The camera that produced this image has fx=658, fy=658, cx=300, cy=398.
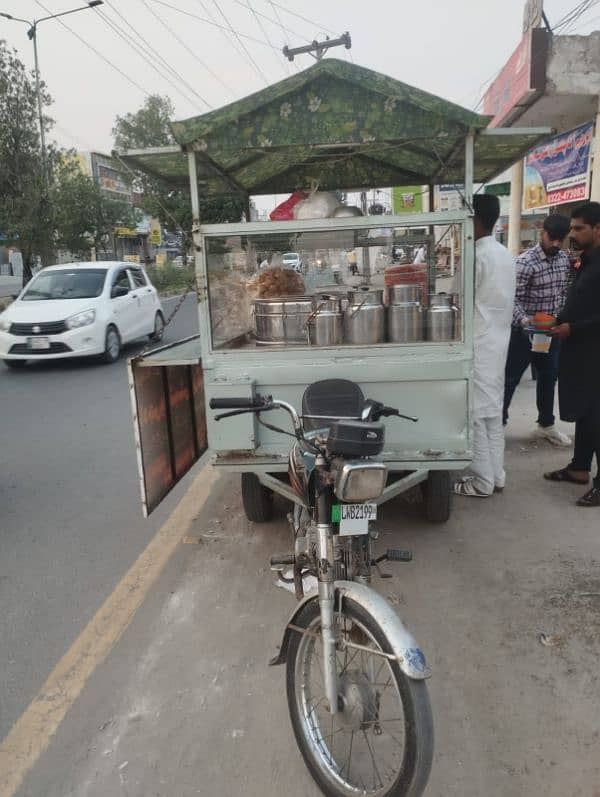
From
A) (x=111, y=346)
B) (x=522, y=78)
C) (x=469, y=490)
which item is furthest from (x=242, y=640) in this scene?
(x=522, y=78)

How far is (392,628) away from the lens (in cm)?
202

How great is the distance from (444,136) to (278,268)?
67.8 inches

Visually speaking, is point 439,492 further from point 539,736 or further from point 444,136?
point 444,136

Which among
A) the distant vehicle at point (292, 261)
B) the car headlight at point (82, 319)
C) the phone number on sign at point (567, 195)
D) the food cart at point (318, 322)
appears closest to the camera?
the food cart at point (318, 322)

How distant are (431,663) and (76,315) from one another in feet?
29.2

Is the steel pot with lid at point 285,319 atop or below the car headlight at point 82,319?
atop

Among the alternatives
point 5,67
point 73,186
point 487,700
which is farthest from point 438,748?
point 73,186

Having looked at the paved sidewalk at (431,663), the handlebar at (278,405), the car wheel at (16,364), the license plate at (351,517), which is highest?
the handlebar at (278,405)

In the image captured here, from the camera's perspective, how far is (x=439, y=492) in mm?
4188

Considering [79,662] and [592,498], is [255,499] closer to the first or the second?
[79,662]

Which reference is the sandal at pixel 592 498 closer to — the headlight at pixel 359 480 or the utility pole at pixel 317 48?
the headlight at pixel 359 480

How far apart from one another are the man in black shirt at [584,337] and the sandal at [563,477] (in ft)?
1.04

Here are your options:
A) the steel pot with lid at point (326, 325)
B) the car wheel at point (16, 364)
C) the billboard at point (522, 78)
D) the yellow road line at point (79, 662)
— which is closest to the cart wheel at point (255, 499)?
the yellow road line at point (79, 662)

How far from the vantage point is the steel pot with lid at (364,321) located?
380 cm
